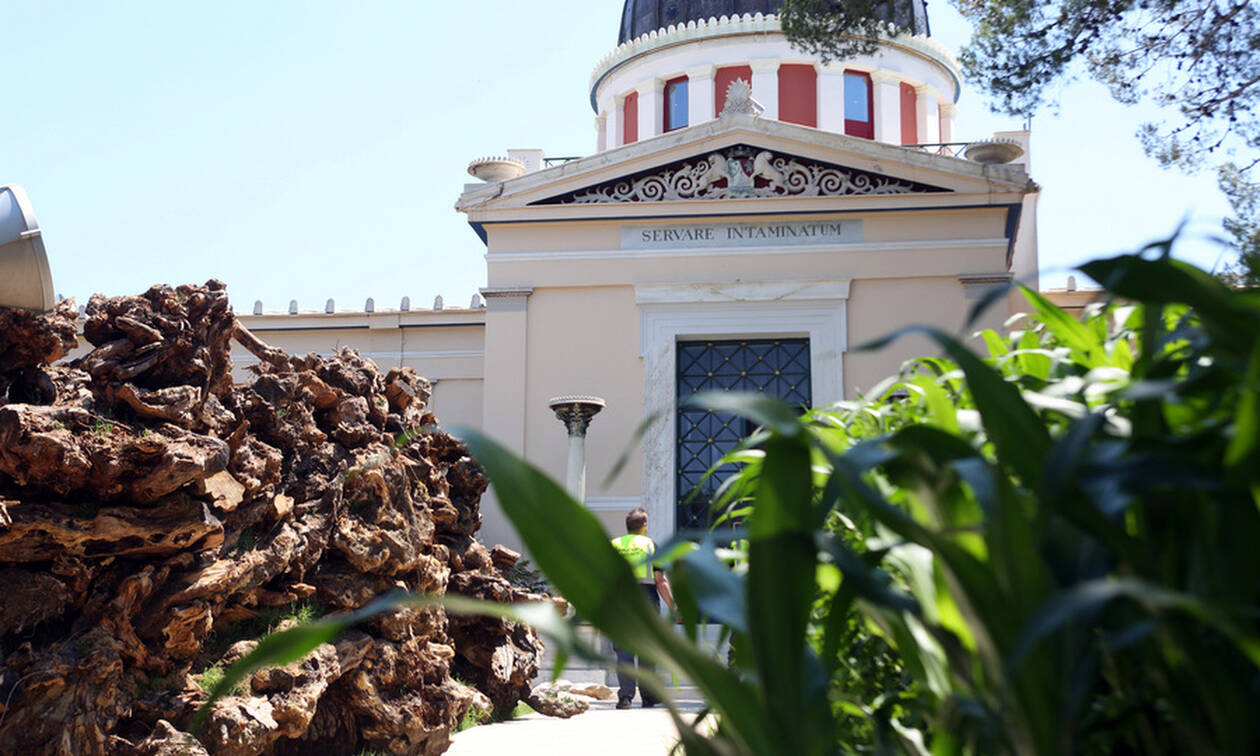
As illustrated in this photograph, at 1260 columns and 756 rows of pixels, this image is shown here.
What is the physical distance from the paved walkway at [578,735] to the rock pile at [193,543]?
24 cm

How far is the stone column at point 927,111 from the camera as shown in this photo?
27266 mm

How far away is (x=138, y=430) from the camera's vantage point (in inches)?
220

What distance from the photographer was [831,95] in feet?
88.1

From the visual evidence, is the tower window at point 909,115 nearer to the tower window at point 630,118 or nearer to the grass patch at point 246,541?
the tower window at point 630,118

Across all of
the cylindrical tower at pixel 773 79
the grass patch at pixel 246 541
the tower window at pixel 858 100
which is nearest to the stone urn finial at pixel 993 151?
the cylindrical tower at pixel 773 79

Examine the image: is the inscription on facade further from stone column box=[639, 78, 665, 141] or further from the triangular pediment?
stone column box=[639, 78, 665, 141]

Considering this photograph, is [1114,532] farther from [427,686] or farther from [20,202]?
[427,686]

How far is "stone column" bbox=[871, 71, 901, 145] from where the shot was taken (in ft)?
87.1

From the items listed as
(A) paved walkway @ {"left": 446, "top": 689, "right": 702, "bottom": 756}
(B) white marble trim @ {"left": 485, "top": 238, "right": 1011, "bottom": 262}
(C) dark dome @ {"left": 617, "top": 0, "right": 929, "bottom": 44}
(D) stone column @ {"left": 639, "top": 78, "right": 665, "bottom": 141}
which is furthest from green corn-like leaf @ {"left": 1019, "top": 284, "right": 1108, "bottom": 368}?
(C) dark dome @ {"left": 617, "top": 0, "right": 929, "bottom": 44}

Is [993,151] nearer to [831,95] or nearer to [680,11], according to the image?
[831,95]

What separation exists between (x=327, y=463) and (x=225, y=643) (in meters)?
1.20

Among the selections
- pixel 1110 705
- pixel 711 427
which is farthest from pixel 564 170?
pixel 1110 705

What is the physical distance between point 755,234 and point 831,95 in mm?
10967

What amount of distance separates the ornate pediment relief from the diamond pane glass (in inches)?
82.1
